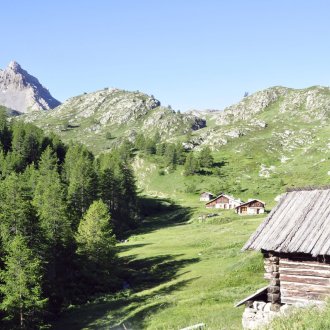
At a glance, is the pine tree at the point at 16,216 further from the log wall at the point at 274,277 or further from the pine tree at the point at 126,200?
the pine tree at the point at 126,200

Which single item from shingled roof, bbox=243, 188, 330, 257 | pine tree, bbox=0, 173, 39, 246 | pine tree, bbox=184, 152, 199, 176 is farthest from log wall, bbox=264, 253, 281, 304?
pine tree, bbox=184, 152, 199, 176

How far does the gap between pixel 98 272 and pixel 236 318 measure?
102ft

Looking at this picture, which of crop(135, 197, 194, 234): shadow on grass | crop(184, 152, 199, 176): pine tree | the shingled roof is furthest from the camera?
crop(184, 152, 199, 176): pine tree

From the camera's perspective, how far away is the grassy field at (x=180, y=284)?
123 feet

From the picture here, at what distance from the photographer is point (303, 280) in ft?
72.0

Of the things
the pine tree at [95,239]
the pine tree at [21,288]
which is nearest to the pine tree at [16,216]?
the pine tree at [21,288]

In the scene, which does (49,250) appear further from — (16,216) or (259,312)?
(259,312)

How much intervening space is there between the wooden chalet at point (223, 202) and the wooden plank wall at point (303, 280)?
11166 centimetres

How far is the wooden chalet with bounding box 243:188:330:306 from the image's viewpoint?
21000 mm

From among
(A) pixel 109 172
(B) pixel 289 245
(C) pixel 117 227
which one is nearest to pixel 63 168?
(A) pixel 109 172

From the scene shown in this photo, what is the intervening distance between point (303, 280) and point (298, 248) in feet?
6.94

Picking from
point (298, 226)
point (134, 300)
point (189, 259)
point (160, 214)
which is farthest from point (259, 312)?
point (160, 214)

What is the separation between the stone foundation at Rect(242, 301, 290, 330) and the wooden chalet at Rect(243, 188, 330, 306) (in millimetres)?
337

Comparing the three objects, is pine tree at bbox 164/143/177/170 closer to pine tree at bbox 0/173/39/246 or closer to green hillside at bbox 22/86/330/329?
green hillside at bbox 22/86/330/329
